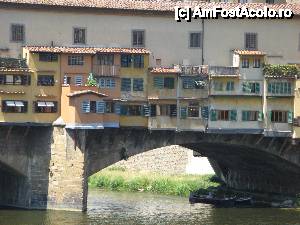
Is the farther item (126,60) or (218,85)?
(218,85)

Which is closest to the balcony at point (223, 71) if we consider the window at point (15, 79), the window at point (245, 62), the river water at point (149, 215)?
the window at point (245, 62)

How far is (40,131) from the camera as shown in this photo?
7488cm

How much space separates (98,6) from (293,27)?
600 inches

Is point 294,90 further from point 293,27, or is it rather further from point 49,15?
point 49,15

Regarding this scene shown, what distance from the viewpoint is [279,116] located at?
257 feet

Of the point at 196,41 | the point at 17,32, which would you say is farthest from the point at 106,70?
the point at 196,41

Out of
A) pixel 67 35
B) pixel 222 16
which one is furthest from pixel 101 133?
pixel 222 16

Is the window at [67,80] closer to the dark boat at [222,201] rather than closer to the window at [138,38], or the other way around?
the window at [138,38]

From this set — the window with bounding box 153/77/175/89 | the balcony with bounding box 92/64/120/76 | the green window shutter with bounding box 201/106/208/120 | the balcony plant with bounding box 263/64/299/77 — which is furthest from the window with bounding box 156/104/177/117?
the balcony plant with bounding box 263/64/299/77

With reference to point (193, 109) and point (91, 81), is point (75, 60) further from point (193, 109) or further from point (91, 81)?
point (193, 109)

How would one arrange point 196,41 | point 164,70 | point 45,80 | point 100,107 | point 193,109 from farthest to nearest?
point 196,41 < point 193,109 < point 164,70 < point 45,80 < point 100,107

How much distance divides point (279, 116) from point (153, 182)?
2034 cm

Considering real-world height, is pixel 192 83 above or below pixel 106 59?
below

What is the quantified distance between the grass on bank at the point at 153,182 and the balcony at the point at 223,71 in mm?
15710
